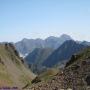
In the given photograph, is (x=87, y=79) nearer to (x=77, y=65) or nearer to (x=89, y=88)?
(x=89, y=88)

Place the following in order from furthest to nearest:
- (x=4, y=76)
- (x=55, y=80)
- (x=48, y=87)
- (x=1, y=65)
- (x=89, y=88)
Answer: (x=1, y=65)
(x=4, y=76)
(x=55, y=80)
(x=48, y=87)
(x=89, y=88)

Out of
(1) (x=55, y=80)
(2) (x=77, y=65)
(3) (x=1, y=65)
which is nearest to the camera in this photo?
(1) (x=55, y=80)

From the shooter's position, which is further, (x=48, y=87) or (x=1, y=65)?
(x=1, y=65)

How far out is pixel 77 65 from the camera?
58.8 metres

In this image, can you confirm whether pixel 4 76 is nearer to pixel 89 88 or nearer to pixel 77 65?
pixel 77 65

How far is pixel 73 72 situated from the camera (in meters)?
55.8

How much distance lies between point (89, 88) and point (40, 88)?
8838 millimetres

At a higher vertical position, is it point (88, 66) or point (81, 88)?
point (88, 66)

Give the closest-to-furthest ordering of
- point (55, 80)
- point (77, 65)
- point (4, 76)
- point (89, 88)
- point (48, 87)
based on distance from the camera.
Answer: point (89, 88), point (48, 87), point (55, 80), point (77, 65), point (4, 76)

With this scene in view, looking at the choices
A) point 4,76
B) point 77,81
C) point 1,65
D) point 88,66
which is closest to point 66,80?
point 77,81

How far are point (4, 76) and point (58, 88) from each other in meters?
123

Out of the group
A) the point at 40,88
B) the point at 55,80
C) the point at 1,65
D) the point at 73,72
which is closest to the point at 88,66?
the point at 73,72

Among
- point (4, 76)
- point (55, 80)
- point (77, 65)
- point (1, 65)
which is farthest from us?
point (1, 65)

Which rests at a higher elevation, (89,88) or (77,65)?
(77,65)
